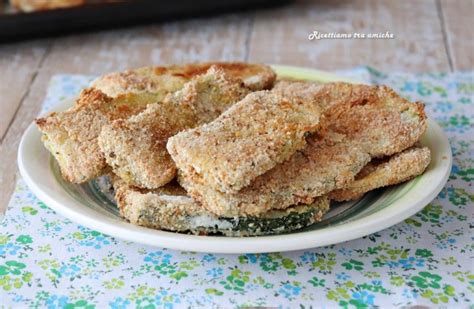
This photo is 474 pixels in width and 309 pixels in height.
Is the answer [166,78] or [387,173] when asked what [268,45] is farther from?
[387,173]

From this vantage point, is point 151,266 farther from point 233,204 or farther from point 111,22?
point 111,22

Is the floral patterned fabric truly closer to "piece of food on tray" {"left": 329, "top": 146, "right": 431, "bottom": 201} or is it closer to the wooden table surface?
"piece of food on tray" {"left": 329, "top": 146, "right": 431, "bottom": 201}

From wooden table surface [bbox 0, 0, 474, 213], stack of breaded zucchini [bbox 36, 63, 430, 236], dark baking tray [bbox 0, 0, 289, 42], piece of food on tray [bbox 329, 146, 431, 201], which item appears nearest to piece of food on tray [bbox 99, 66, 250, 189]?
stack of breaded zucchini [bbox 36, 63, 430, 236]

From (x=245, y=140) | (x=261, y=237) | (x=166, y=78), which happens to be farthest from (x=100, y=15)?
(x=261, y=237)

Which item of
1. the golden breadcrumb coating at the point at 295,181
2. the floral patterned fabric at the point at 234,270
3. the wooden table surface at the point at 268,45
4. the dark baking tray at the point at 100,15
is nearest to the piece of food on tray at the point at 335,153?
the golden breadcrumb coating at the point at 295,181

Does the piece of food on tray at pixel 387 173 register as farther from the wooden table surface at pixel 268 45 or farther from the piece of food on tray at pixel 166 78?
the wooden table surface at pixel 268 45

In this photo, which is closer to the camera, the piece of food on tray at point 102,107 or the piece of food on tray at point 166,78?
the piece of food on tray at point 102,107

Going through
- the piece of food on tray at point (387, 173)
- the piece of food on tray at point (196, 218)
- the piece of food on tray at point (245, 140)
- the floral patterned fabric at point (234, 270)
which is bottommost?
the floral patterned fabric at point (234, 270)
